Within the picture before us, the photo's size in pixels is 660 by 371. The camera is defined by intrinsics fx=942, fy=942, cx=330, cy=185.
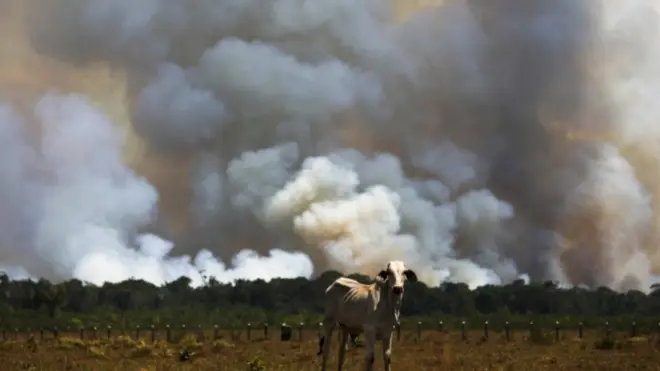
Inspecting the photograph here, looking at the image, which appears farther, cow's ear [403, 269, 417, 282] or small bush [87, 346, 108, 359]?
small bush [87, 346, 108, 359]

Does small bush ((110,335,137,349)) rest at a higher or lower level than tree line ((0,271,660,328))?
lower

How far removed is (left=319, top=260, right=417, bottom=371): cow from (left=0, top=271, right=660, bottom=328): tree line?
90.9 metres

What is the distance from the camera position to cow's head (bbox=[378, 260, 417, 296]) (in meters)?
23.2

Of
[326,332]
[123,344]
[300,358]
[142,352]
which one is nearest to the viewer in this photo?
[326,332]

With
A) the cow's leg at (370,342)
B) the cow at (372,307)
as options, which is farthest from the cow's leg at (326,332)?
the cow's leg at (370,342)

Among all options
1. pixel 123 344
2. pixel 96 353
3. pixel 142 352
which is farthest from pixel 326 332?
pixel 123 344

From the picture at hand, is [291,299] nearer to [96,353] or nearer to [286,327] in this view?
[286,327]

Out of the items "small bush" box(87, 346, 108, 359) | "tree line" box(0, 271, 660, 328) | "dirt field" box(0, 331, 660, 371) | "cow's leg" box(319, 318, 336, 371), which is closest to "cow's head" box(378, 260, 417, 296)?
"cow's leg" box(319, 318, 336, 371)

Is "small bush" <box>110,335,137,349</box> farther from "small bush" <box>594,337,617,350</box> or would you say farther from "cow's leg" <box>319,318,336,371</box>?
"cow's leg" <box>319,318,336,371</box>

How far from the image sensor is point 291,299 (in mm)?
139750

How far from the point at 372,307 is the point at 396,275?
119cm

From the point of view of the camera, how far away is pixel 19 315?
10612cm

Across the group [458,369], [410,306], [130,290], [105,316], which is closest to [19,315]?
[105,316]

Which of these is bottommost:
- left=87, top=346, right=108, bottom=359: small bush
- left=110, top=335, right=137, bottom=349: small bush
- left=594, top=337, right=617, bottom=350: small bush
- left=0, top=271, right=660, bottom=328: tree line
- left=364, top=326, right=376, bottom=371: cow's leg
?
left=364, top=326, right=376, bottom=371: cow's leg
